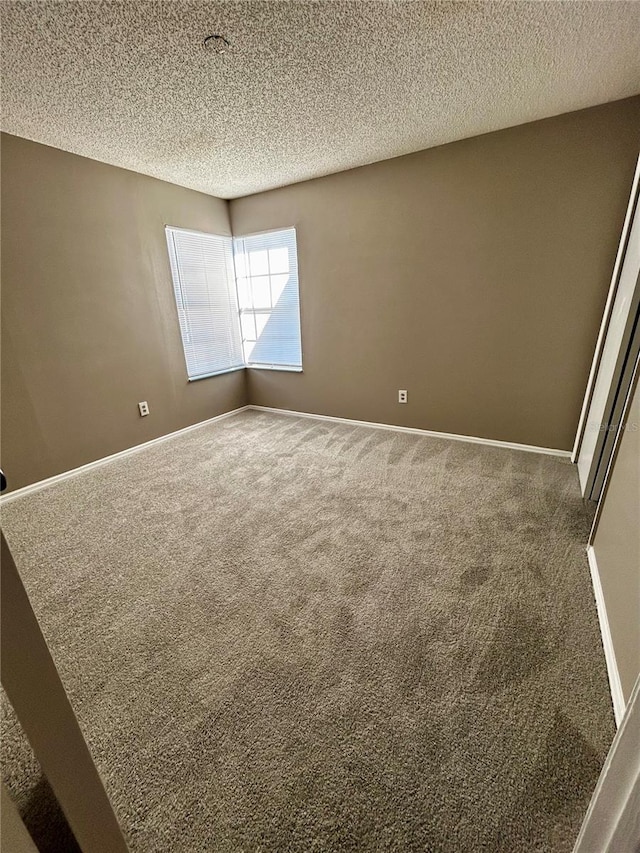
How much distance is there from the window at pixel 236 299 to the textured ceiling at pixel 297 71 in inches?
40.7

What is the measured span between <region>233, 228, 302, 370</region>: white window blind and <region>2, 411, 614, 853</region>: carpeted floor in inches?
81.6

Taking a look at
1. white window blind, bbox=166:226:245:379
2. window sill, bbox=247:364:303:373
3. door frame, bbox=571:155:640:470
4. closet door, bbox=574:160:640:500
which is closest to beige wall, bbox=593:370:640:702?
closet door, bbox=574:160:640:500

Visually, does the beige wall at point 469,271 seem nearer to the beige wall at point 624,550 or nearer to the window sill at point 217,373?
the window sill at point 217,373

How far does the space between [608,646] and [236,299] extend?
4295 millimetres

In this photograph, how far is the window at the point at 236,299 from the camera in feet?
11.9

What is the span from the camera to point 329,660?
52.0 inches

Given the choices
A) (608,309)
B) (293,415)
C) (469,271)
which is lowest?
(293,415)

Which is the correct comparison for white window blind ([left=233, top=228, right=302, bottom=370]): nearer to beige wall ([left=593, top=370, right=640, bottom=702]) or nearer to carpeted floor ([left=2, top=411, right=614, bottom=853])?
carpeted floor ([left=2, top=411, right=614, bottom=853])

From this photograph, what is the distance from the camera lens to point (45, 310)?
2.59m

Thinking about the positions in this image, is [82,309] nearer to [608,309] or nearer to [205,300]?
[205,300]

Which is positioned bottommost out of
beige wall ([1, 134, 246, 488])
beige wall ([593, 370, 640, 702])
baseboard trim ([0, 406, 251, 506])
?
baseboard trim ([0, 406, 251, 506])

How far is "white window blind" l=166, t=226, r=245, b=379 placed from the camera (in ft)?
11.7

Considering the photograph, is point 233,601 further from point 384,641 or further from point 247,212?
point 247,212

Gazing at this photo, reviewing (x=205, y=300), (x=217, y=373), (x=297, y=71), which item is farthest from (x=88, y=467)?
(x=297, y=71)
